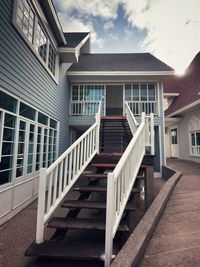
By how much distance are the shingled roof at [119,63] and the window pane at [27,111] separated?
14.0 ft

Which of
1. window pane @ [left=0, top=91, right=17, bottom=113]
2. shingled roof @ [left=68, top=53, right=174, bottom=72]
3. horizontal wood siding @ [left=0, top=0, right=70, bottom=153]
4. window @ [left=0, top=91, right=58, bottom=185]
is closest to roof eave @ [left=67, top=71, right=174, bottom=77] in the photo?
shingled roof @ [left=68, top=53, right=174, bottom=72]

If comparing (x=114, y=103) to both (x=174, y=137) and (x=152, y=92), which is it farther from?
(x=174, y=137)

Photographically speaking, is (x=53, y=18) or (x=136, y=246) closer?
(x=136, y=246)

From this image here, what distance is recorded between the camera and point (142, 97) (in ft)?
27.4

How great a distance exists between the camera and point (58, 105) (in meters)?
6.62

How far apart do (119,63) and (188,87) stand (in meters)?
4.73

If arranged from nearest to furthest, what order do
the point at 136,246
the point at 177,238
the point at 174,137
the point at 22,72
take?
the point at 136,246 < the point at 177,238 < the point at 22,72 < the point at 174,137

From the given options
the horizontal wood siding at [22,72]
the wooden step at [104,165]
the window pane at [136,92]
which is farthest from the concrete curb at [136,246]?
the window pane at [136,92]

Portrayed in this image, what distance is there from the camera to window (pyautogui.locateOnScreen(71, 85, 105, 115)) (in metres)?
8.27

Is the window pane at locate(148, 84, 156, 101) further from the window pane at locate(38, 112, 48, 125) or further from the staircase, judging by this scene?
the staircase

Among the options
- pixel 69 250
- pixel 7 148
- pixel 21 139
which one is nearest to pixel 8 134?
pixel 7 148

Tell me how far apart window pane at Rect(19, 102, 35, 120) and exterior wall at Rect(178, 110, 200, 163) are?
8514 millimetres

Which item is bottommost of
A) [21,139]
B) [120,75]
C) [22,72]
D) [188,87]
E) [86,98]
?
[21,139]

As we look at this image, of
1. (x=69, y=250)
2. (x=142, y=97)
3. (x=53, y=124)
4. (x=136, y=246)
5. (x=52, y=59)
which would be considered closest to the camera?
(x=136, y=246)
